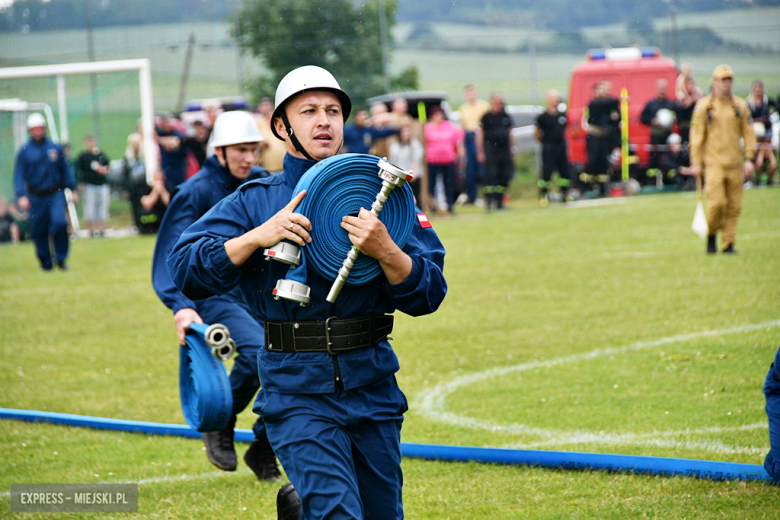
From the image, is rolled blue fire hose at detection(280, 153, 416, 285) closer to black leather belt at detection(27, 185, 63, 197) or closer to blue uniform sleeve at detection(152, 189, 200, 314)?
blue uniform sleeve at detection(152, 189, 200, 314)

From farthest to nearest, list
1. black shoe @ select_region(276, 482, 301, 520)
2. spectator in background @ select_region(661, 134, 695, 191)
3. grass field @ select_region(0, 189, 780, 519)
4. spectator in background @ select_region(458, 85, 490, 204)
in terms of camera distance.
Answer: spectator in background @ select_region(458, 85, 490, 204) → spectator in background @ select_region(661, 134, 695, 191) → grass field @ select_region(0, 189, 780, 519) → black shoe @ select_region(276, 482, 301, 520)

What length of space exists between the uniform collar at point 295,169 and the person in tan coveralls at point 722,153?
10.6 m

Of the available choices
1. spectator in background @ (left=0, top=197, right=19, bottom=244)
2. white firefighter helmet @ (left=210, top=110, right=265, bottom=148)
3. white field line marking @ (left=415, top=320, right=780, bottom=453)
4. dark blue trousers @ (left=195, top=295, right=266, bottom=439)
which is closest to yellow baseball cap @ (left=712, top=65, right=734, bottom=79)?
white field line marking @ (left=415, top=320, right=780, bottom=453)

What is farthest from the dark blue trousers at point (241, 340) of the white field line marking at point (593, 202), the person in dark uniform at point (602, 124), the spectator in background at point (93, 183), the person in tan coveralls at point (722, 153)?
the spectator in background at point (93, 183)

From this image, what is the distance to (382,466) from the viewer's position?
348 centimetres

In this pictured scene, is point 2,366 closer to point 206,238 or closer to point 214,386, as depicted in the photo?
point 214,386

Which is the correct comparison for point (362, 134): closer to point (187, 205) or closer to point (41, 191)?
point (41, 191)

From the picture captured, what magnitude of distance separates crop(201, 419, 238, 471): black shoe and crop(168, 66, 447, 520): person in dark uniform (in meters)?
2.15

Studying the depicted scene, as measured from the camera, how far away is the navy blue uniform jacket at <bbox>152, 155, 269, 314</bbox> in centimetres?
572

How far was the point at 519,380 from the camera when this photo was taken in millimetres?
7609

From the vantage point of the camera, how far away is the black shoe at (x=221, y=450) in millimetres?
5609

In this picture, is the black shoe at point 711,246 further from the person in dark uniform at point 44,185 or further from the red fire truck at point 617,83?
the red fire truck at point 617,83

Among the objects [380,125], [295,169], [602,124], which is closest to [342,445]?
[295,169]

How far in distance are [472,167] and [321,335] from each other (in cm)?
2145
